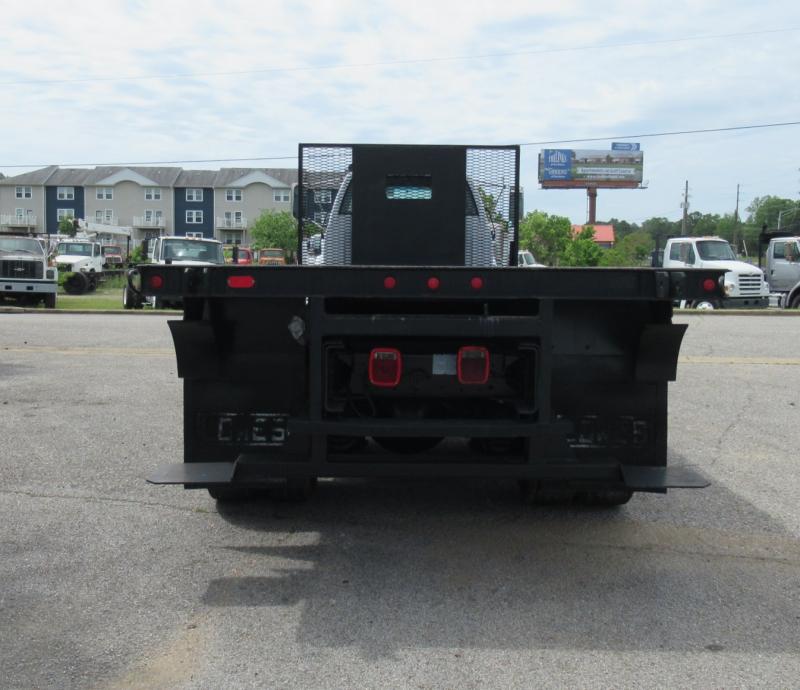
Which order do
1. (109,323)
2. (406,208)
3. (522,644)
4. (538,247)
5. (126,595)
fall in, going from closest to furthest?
(522,644), (126,595), (406,208), (109,323), (538,247)

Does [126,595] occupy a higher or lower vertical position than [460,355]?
lower

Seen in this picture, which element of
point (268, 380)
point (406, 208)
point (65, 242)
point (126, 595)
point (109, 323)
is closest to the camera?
point (126, 595)

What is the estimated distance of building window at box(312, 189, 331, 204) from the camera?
6828 millimetres

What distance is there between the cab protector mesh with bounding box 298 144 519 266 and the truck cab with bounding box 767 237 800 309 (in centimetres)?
2150

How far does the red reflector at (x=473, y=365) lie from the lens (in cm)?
441

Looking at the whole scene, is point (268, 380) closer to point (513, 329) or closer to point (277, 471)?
point (277, 471)

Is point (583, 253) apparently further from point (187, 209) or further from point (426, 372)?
point (187, 209)

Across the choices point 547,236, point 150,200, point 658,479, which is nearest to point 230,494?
point 658,479

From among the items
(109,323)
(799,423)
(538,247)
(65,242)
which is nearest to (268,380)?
(799,423)

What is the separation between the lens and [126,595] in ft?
13.4

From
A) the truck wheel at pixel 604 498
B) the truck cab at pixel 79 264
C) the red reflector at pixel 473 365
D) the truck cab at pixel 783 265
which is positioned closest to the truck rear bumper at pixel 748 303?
the truck cab at pixel 783 265

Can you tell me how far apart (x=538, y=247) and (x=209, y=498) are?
162ft

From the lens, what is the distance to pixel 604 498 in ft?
17.8

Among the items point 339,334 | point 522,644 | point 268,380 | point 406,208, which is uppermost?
point 406,208
